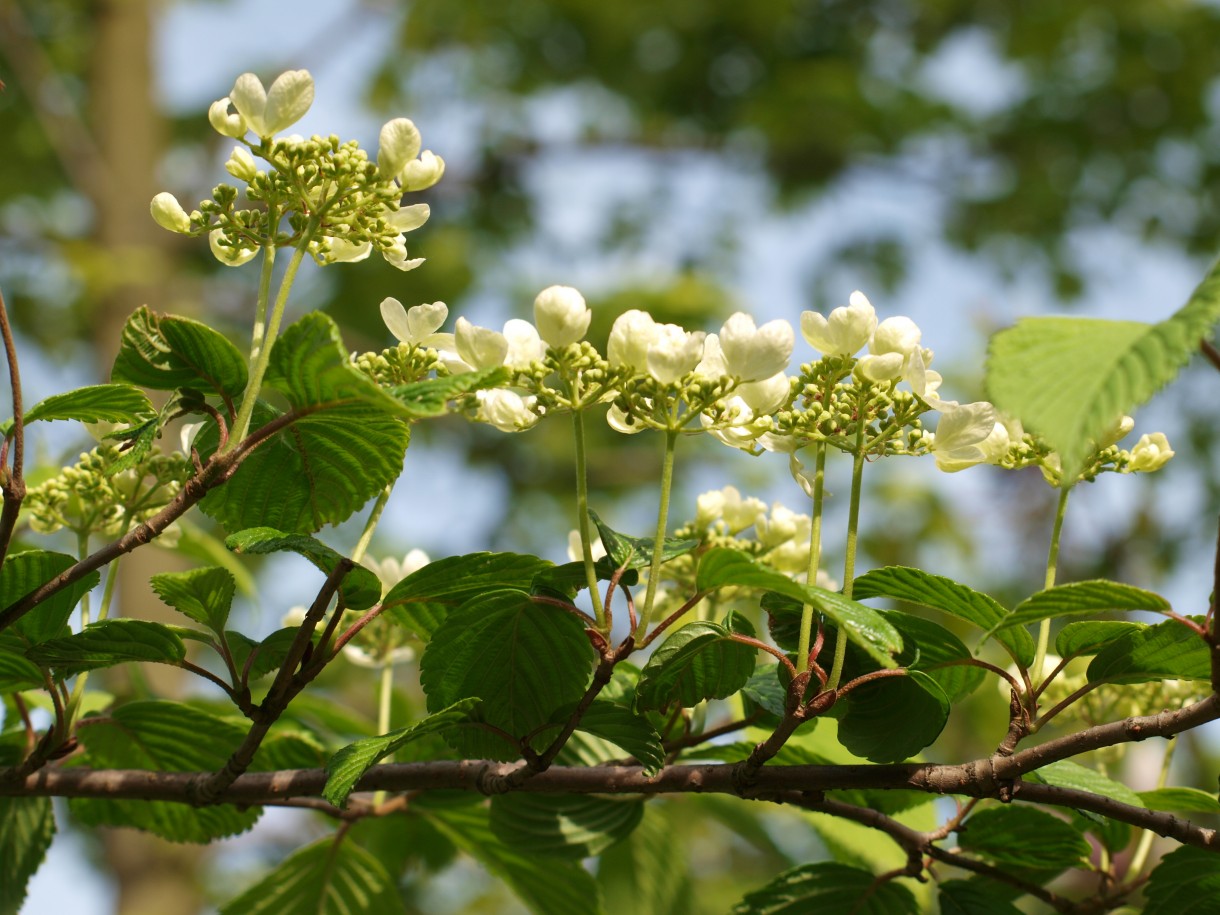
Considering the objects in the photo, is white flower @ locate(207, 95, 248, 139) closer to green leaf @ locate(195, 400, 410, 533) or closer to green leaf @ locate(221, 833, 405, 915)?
green leaf @ locate(195, 400, 410, 533)

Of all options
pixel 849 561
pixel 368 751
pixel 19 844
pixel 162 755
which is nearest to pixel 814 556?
pixel 849 561

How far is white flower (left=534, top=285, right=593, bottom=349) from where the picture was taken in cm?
55

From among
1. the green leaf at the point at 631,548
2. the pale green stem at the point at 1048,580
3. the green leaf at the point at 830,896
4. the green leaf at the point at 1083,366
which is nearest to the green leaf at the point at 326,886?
the green leaf at the point at 830,896

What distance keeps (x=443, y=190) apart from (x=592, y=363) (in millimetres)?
5802

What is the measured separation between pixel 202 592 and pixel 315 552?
12 centimetres

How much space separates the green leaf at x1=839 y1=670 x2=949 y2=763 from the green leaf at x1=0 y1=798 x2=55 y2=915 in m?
0.53

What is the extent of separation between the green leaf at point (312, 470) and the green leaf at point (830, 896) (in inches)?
13.5

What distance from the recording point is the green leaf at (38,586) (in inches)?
23.9

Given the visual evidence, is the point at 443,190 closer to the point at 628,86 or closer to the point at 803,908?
the point at 628,86

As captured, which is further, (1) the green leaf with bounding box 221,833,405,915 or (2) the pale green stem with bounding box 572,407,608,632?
(1) the green leaf with bounding box 221,833,405,915

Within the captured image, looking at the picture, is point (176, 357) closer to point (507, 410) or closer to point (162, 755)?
point (507, 410)

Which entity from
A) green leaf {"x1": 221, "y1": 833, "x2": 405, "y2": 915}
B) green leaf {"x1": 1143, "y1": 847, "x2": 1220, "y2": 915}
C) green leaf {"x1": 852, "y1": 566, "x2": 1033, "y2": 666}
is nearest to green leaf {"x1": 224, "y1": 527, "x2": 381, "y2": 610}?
green leaf {"x1": 852, "y1": 566, "x2": 1033, "y2": 666}

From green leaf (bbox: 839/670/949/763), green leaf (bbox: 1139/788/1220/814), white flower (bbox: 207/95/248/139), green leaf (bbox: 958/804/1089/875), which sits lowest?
green leaf (bbox: 958/804/1089/875)

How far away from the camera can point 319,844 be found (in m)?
0.83
